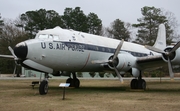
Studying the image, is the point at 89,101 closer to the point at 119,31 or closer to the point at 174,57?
the point at 174,57

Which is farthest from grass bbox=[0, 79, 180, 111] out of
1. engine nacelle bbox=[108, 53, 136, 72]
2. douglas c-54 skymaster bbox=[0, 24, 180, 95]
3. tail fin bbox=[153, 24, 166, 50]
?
tail fin bbox=[153, 24, 166, 50]

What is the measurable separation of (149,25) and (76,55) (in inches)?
2065

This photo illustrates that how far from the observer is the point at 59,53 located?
14.4 meters

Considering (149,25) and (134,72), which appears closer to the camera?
(134,72)

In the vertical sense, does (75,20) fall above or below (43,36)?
above

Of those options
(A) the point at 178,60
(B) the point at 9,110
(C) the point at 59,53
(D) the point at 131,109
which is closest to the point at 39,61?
(C) the point at 59,53

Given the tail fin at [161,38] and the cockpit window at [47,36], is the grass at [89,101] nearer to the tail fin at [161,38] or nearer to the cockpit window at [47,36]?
the cockpit window at [47,36]

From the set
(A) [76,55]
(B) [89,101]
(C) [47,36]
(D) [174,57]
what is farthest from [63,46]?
(D) [174,57]

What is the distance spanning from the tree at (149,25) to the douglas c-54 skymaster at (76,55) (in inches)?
1820

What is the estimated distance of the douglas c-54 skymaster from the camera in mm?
13406

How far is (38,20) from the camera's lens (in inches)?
2687

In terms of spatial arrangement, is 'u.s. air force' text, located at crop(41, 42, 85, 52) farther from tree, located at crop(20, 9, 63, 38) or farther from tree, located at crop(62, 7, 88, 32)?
tree, located at crop(62, 7, 88, 32)

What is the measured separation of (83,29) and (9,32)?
2087 centimetres

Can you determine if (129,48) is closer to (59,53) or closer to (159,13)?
(59,53)
